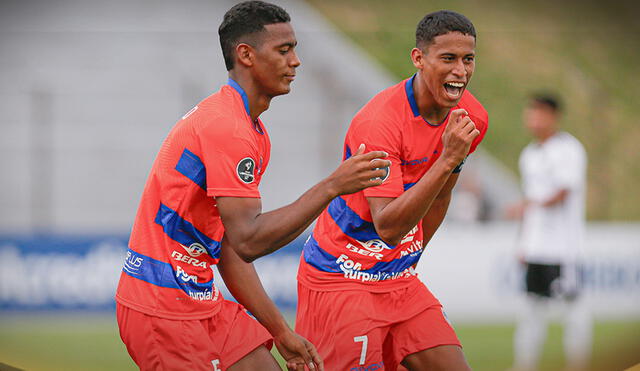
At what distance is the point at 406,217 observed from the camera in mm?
4012

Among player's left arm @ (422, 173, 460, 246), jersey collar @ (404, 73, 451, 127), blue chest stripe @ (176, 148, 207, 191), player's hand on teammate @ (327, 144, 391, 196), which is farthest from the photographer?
player's left arm @ (422, 173, 460, 246)

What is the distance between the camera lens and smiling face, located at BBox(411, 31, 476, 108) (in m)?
4.28

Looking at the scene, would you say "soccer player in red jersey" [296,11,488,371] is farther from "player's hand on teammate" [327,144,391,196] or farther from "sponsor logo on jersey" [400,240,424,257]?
"player's hand on teammate" [327,144,391,196]

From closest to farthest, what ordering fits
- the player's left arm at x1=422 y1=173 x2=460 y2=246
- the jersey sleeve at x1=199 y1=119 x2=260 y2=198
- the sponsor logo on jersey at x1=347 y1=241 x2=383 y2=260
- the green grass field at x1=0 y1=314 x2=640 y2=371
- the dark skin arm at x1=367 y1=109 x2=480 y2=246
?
1. the jersey sleeve at x1=199 y1=119 x2=260 y2=198
2. the dark skin arm at x1=367 y1=109 x2=480 y2=246
3. the sponsor logo on jersey at x1=347 y1=241 x2=383 y2=260
4. the player's left arm at x1=422 y1=173 x2=460 y2=246
5. the green grass field at x1=0 y1=314 x2=640 y2=371

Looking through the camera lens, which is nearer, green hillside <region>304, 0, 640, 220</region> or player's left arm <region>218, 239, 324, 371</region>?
player's left arm <region>218, 239, 324, 371</region>

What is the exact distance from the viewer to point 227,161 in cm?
364

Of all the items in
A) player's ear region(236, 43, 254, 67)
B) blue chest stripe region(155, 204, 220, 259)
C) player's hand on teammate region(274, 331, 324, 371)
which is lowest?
player's hand on teammate region(274, 331, 324, 371)

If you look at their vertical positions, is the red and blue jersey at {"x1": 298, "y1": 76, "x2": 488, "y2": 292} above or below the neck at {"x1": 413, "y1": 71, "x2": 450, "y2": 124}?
below

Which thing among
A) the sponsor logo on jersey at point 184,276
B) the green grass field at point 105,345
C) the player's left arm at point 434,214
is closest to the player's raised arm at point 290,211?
the sponsor logo on jersey at point 184,276

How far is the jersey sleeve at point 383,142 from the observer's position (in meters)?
4.23

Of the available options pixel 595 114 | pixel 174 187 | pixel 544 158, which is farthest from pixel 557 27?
pixel 174 187

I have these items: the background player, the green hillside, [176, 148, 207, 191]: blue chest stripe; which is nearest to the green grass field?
the background player

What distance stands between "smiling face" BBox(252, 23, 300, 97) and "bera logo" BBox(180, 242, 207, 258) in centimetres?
80

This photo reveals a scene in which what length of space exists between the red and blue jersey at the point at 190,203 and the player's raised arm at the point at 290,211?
0.10 meters
